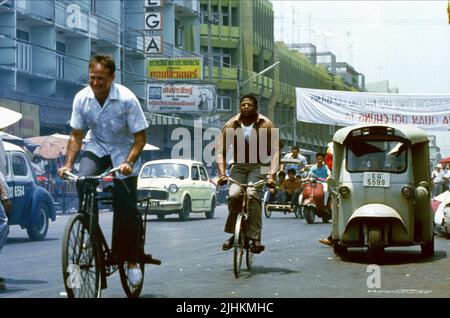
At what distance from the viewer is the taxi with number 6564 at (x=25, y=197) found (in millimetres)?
15852

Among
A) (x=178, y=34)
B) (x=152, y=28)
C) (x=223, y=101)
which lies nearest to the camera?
(x=152, y=28)

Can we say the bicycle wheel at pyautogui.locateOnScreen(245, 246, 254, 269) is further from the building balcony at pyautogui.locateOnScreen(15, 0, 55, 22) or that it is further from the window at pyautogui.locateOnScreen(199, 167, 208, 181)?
the building balcony at pyautogui.locateOnScreen(15, 0, 55, 22)

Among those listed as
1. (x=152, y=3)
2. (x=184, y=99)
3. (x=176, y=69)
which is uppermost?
(x=152, y=3)

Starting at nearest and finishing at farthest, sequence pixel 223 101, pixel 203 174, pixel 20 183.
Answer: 1. pixel 20 183
2. pixel 203 174
3. pixel 223 101

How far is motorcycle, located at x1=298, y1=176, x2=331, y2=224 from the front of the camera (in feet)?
72.3

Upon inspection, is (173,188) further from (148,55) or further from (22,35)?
(148,55)

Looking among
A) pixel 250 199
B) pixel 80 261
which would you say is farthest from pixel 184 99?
pixel 80 261

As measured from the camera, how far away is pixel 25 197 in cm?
1614

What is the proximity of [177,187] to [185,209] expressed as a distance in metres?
0.66

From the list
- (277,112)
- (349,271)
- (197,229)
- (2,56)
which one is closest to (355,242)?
(349,271)

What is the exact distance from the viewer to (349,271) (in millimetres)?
10336

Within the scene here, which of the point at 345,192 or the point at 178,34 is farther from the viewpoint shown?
the point at 178,34

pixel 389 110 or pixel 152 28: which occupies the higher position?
pixel 152 28

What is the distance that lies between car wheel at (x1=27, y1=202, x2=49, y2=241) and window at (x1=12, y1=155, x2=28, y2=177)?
1.99 ft
